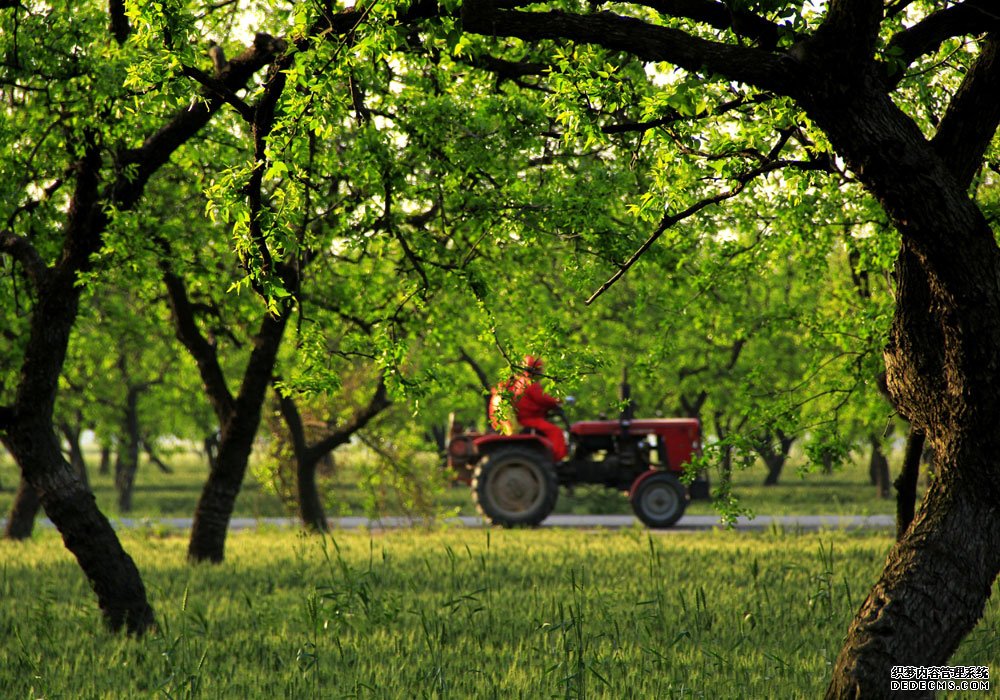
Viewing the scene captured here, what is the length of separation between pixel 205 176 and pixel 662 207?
6.74 metres

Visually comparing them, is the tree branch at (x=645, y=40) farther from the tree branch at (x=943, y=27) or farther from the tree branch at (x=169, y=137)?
the tree branch at (x=169, y=137)

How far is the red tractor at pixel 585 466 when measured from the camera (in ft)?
57.0

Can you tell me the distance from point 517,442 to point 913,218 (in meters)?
13.2

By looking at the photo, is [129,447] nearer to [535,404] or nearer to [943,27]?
[535,404]

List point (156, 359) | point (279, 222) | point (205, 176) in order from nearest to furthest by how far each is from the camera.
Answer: point (279, 222), point (205, 176), point (156, 359)

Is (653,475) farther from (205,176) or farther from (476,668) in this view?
(476,668)

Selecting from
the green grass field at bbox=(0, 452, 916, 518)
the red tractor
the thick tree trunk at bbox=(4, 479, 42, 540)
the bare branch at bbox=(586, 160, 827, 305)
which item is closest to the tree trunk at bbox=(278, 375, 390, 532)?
the green grass field at bbox=(0, 452, 916, 518)

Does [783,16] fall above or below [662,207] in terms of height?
above

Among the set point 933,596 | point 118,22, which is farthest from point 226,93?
point 933,596

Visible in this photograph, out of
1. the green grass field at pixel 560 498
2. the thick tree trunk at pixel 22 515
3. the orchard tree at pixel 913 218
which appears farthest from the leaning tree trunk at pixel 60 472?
the thick tree trunk at pixel 22 515

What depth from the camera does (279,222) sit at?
5.64 meters

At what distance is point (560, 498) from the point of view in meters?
25.9

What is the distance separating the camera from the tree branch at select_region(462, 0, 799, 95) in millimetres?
4723

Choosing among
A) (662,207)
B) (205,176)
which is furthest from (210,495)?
(662,207)
